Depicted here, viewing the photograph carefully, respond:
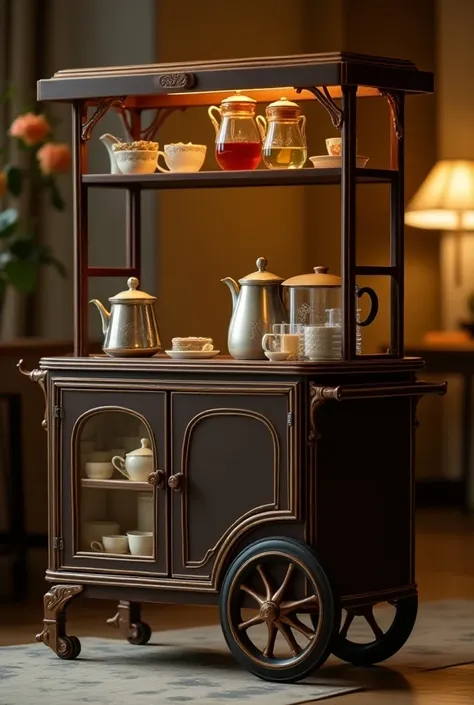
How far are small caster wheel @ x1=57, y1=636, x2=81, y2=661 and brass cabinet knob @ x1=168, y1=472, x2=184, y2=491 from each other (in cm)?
52

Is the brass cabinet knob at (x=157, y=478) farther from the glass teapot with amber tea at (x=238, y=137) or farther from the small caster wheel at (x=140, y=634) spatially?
the glass teapot with amber tea at (x=238, y=137)

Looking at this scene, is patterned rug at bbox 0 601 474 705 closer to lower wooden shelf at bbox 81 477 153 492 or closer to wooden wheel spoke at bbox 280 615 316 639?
wooden wheel spoke at bbox 280 615 316 639

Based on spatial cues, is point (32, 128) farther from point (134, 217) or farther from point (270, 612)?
point (270, 612)

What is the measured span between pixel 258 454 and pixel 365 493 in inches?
11.5

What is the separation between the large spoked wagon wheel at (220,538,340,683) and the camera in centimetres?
381

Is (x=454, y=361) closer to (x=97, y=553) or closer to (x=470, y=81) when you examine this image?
(x=470, y=81)

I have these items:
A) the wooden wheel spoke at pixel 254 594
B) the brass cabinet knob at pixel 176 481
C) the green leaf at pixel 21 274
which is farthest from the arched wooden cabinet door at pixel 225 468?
the green leaf at pixel 21 274

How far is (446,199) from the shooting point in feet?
23.7

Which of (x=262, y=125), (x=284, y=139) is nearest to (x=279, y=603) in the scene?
(x=284, y=139)

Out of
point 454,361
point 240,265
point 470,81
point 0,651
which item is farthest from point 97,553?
point 470,81

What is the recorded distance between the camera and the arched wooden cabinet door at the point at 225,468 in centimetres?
388

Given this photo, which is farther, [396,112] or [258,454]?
[396,112]

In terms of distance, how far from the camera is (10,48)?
644cm

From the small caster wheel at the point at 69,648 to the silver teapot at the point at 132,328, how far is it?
0.75 meters
